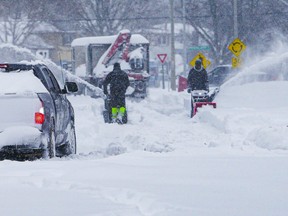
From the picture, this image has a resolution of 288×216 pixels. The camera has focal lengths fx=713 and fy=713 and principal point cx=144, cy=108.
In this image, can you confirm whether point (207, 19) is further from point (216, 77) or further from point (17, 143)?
point (17, 143)

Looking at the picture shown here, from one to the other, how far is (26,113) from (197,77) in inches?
440

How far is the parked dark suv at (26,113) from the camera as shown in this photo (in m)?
9.23

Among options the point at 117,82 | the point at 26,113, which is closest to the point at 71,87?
the point at 26,113

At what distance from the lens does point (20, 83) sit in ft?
31.8

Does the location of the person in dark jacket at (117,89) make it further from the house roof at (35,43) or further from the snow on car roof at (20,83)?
the house roof at (35,43)

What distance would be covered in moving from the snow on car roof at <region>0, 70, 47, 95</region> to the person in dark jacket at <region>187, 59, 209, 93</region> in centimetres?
1028

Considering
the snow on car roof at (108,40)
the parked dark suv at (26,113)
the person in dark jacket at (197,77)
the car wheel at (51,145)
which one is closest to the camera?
the parked dark suv at (26,113)

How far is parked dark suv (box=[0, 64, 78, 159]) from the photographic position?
9.23 m

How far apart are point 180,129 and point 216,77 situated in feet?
75.7

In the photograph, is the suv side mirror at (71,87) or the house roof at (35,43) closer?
the suv side mirror at (71,87)

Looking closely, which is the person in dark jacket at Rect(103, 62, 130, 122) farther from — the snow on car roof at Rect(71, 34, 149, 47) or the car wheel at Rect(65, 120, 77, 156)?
the snow on car roof at Rect(71, 34, 149, 47)

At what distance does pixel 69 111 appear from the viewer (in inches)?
483

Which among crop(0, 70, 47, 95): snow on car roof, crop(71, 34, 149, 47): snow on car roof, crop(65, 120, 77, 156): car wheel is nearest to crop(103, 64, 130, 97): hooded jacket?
crop(65, 120, 77, 156): car wheel

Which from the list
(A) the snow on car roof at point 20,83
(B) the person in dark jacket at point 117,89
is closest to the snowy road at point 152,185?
(A) the snow on car roof at point 20,83
